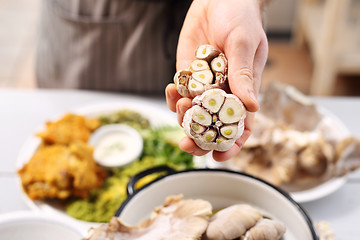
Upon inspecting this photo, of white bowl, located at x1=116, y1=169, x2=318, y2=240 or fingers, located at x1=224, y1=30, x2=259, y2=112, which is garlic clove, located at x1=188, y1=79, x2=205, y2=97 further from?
white bowl, located at x1=116, y1=169, x2=318, y2=240

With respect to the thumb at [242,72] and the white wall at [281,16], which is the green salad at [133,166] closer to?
the thumb at [242,72]

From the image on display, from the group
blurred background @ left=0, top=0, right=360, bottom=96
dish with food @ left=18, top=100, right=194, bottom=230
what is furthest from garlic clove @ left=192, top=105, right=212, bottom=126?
blurred background @ left=0, top=0, right=360, bottom=96

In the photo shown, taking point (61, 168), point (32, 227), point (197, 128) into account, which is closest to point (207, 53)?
point (197, 128)

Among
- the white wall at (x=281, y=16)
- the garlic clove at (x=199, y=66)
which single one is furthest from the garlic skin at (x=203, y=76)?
the white wall at (x=281, y=16)

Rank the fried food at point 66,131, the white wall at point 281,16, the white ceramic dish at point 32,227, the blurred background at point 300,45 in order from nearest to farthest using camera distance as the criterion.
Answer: the white ceramic dish at point 32,227 → the fried food at point 66,131 → the blurred background at point 300,45 → the white wall at point 281,16

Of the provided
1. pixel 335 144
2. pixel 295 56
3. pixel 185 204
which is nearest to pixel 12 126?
pixel 185 204

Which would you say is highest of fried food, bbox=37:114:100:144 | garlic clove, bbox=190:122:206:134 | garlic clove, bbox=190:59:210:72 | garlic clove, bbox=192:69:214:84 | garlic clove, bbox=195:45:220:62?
garlic clove, bbox=195:45:220:62

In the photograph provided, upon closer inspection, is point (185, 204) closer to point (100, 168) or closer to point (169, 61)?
point (100, 168)
